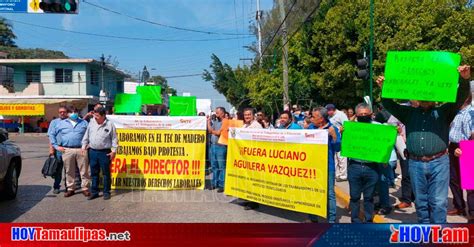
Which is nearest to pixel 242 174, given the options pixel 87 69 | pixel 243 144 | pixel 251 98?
pixel 243 144

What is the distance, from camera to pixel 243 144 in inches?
274

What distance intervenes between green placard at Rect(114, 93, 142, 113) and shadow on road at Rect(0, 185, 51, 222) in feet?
8.48

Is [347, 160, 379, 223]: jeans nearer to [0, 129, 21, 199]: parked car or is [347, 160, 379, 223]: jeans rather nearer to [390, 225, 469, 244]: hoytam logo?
[390, 225, 469, 244]: hoytam logo

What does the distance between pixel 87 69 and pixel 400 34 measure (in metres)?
18.3

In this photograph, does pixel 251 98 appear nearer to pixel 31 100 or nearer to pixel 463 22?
pixel 463 22

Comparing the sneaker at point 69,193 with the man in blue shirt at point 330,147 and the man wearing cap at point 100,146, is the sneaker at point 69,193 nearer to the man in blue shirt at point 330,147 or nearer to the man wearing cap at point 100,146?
the man wearing cap at point 100,146

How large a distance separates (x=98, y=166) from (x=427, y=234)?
235 inches

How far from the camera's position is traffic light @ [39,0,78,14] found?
5719 mm

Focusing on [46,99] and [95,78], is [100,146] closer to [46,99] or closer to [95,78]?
[95,78]

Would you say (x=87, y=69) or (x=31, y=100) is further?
(x=31, y=100)

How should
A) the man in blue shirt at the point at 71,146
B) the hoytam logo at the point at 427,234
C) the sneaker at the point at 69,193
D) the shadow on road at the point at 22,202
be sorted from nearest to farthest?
the hoytam logo at the point at 427,234 → the shadow on road at the point at 22,202 → the man in blue shirt at the point at 71,146 → the sneaker at the point at 69,193

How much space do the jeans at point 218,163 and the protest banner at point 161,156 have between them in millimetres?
242

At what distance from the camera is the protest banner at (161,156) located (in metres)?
8.67

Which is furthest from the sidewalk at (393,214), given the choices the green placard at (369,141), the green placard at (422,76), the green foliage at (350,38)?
the green foliage at (350,38)
